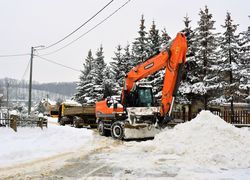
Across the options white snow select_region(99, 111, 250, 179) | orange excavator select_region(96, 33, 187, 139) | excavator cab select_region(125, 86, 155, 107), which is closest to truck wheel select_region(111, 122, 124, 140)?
orange excavator select_region(96, 33, 187, 139)

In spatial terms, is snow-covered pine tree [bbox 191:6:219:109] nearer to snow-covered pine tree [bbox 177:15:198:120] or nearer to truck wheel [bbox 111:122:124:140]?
snow-covered pine tree [bbox 177:15:198:120]

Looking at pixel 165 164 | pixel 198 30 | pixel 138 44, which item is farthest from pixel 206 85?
pixel 165 164

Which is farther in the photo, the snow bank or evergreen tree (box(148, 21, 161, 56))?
evergreen tree (box(148, 21, 161, 56))

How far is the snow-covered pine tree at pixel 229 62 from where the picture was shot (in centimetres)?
2897

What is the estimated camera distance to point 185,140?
39.6 ft

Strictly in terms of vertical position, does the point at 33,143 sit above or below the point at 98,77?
below

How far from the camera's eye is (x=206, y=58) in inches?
1190

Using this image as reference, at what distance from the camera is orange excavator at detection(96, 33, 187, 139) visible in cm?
1534

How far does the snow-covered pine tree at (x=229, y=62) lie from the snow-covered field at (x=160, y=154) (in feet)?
54.0

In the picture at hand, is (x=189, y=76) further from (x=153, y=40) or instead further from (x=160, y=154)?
(x=160, y=154)

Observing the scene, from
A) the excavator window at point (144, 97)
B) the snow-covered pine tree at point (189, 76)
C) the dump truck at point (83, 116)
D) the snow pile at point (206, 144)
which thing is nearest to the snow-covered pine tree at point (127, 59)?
the snow-covered pine tree at point (189, 76)

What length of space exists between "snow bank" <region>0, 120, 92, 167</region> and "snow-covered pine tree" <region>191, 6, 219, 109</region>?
51.5 feet

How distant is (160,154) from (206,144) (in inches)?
64.3

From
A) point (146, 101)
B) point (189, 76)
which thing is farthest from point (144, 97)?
point (189, 76)
